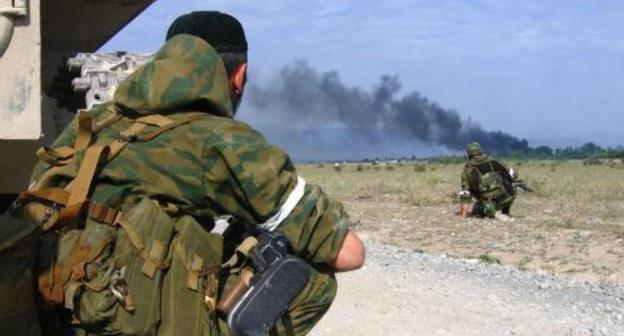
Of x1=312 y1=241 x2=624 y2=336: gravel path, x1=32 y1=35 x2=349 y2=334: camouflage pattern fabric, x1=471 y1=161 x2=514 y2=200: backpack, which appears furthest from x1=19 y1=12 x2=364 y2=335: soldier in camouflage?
x1=471 y1=161 x2=514 y2=200: backpack

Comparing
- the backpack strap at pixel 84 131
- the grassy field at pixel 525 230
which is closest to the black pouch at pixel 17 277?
the backpack strap at pixel 84 131

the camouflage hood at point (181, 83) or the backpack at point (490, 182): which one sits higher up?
the camouflage hood at point (181, 83)

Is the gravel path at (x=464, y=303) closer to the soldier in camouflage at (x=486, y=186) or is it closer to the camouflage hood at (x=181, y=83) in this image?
the camouflage hood at (x=181, y=83)

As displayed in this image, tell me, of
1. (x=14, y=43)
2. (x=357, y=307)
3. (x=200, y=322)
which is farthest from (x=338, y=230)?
(x=357, y=307)

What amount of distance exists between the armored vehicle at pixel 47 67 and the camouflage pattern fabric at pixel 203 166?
847mm

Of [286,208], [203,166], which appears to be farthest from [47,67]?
[286,208]

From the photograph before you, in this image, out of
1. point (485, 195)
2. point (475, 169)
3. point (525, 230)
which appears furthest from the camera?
point (475, 169)

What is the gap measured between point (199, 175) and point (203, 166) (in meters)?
0.03

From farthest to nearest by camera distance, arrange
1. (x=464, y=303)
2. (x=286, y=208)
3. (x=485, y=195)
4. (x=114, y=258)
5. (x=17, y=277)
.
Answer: (x=485, y=195) < (x=464, y=303) < (x=286, y=208) < (x=114, y=258) < (x=17, y=277)

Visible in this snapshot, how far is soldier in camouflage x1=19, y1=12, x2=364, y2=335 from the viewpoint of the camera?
260 centimetres

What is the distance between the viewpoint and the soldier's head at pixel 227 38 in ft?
9.58

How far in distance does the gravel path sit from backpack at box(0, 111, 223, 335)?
4194 millimetres

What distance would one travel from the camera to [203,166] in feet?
8.67

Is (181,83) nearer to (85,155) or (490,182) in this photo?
(85,155)
